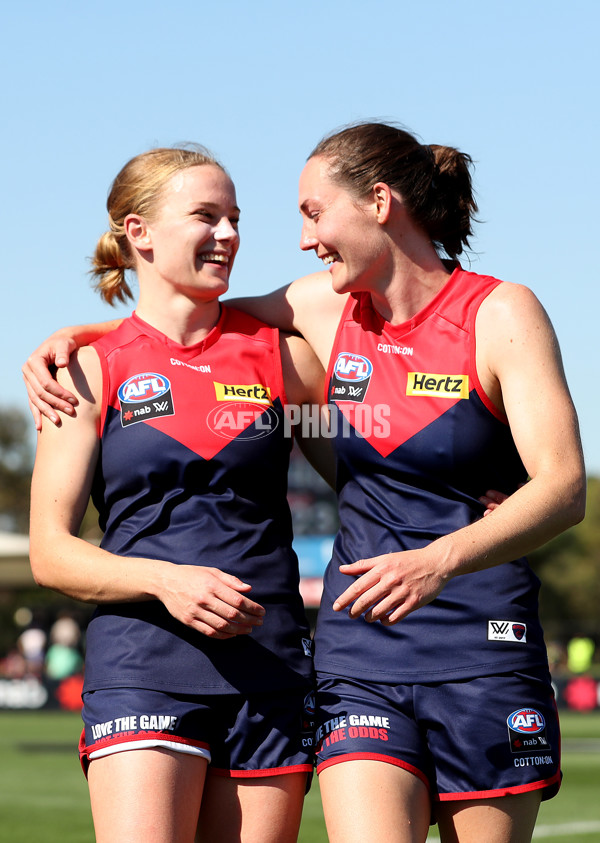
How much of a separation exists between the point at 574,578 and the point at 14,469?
107ft

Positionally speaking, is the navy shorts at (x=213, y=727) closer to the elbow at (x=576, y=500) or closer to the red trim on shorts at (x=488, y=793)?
the red trim on shorts at (x=488, y=793)

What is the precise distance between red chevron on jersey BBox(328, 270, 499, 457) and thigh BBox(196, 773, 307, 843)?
99cm

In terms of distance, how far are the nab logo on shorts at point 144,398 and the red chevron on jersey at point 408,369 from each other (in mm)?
505

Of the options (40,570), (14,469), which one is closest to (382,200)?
(40,570)

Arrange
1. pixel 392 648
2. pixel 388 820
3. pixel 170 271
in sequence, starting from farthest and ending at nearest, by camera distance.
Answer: pixel 170 271 → pixel 392 648 → pixel 388 820

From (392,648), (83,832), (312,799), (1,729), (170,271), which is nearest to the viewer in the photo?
(392,648)

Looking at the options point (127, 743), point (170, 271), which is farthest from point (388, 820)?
point (170, 271)

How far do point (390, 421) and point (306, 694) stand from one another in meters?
0.83

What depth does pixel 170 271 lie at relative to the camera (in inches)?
137

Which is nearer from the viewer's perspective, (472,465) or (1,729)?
(472,465)

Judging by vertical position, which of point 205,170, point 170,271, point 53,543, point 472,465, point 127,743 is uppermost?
point 205,170

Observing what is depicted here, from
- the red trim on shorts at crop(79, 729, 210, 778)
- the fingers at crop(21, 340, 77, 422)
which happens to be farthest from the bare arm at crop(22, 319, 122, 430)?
the red trim on shorts at crop(79, 729, 210, 778)

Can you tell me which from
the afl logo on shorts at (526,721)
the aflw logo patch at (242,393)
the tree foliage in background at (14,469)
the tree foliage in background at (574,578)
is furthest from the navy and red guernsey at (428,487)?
the tree foliage in background at (574,578)

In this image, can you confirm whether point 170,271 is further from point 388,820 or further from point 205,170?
point 388,820
